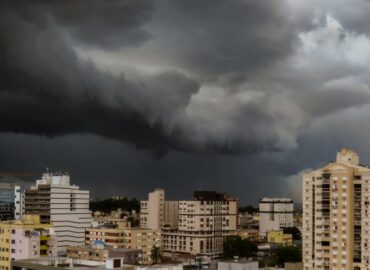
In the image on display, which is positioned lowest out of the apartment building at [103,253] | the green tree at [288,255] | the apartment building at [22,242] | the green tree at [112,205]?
the green tree at [288,255]

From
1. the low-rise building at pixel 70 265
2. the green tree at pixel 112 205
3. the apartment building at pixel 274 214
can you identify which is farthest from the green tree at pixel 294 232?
the low-rise building at pixel 70 265

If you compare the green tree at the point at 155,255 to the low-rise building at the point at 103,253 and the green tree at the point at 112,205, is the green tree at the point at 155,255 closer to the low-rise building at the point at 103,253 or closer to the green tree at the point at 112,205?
the low-rise building at the point at 103,253

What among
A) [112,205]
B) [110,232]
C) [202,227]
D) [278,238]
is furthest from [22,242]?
[112,205]

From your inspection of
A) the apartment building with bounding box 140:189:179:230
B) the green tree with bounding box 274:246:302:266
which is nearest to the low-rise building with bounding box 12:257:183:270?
the green tree with bounding box 274:246:302:266

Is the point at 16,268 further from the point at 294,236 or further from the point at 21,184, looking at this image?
the point at 294,236

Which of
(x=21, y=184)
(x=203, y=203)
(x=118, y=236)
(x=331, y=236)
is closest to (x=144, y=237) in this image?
(x=118, y=236)

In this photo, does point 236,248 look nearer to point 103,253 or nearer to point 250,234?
point 250,234
